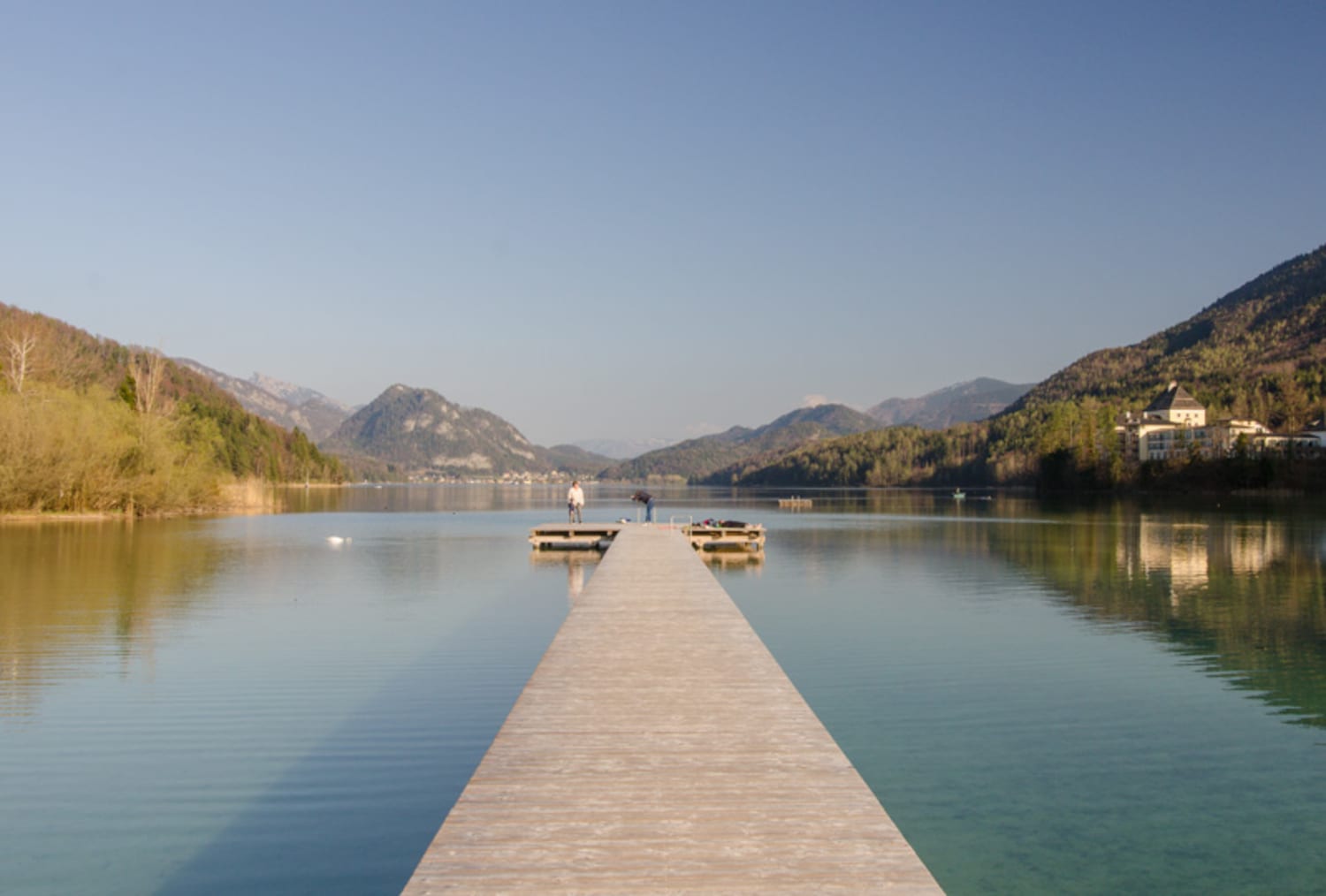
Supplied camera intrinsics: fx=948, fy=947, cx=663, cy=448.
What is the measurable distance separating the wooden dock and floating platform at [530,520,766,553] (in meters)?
27.1

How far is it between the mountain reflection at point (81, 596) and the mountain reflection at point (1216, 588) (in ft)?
59.7

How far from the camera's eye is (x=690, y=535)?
3900 cm

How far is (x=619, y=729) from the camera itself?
8.22 m

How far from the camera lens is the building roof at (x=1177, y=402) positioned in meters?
142

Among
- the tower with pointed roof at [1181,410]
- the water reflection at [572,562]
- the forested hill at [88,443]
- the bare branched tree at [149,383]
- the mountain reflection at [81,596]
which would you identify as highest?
the tower with pointed roof at [1181,410]

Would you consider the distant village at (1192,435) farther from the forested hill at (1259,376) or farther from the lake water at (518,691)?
the lake water at (518,691)

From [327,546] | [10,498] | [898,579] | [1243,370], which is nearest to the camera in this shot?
[898,579]

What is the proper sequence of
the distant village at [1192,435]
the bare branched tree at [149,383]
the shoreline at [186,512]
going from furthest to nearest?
the distant village at [1192,435], the bare branched tree at [149,383], the shoreline at [186,512]

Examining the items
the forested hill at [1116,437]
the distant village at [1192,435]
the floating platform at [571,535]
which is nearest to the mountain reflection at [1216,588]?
the floating platform at [571,535]

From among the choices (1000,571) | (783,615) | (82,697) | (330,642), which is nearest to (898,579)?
(1000,571)

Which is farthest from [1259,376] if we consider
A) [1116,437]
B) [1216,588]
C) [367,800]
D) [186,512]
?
[367,800]

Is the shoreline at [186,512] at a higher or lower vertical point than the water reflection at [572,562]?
higher

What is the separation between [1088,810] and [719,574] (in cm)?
2177

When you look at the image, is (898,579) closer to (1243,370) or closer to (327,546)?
(327,546)
